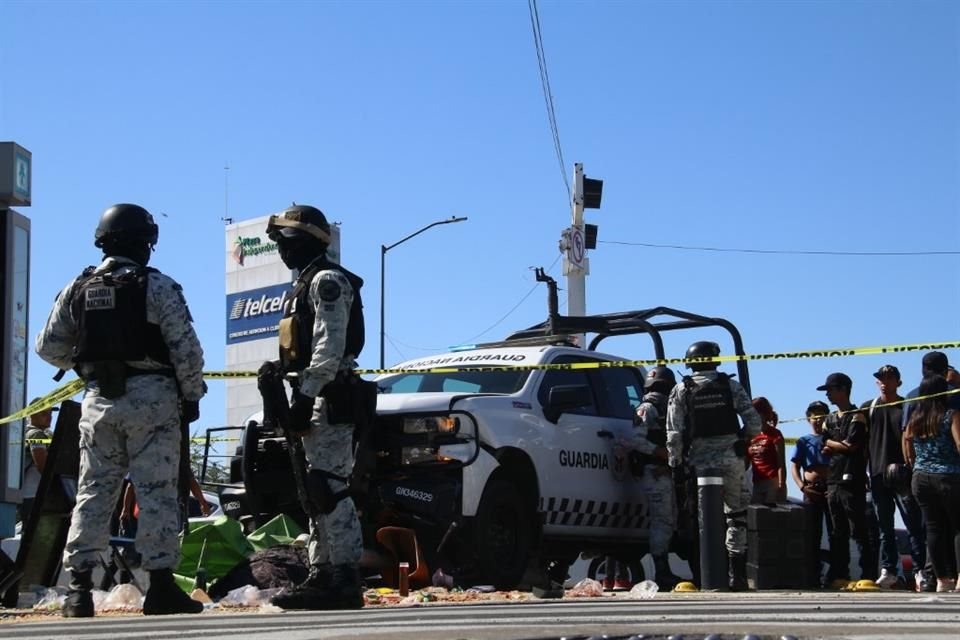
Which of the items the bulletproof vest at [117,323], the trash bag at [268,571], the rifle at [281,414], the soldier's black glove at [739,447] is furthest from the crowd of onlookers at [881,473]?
the bulletproof vest at [117,323]

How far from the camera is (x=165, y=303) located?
7.34 m

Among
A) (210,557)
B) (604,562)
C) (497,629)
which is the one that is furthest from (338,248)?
(497,629)

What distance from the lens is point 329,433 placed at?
7.45 meters

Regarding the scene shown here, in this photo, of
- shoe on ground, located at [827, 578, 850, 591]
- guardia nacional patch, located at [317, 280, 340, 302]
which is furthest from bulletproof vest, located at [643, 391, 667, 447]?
guardia nacional patch, located at [317, 280, 340, 302]

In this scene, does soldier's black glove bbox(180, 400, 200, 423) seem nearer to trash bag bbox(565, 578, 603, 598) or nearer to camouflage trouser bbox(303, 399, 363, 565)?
camouflage trouser bbox(303, 399, 363, 565)

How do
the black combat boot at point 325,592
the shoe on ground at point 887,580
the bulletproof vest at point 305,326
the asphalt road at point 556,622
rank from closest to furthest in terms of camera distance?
1. the asphalt road at point 556,622
2. the black combat boot at point 325,592
3. the bulletproof vest at point 305,326
4. the shoe on ground at point 887,580

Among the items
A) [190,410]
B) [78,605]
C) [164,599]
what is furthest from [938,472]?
A: [78,605]

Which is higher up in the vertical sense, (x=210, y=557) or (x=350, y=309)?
(x=350, y=309)

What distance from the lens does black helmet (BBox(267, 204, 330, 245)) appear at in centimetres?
776

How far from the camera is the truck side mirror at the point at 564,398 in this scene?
10.6m

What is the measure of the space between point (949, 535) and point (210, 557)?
16.6 ft

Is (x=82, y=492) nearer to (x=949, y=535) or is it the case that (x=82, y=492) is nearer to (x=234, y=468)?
(x=234, y=468)

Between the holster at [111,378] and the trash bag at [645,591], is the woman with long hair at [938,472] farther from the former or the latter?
the holster at [111,378]

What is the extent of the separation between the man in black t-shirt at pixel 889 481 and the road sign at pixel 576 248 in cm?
1578
